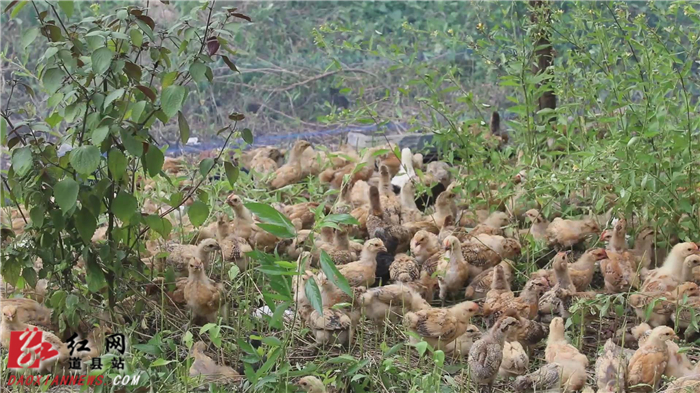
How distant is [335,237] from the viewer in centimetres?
528

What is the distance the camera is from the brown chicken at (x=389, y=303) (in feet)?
14.7

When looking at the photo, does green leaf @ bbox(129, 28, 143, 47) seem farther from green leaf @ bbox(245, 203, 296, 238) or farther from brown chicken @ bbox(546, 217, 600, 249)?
brown chicken @ bbox(546, 217, 600, 249)

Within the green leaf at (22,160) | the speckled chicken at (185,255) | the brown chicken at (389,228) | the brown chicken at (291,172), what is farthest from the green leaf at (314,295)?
the brown chicken at (291,172)

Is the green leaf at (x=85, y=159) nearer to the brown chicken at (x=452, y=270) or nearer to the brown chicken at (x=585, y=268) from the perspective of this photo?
the brown chicken at (x=452, y=270)

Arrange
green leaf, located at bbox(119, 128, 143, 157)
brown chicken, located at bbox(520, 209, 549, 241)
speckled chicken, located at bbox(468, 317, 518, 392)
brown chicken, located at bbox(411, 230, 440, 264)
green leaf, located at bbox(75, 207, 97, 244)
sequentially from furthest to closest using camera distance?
brown chicken, located at bbox(520, 209, 549, 241), brown chicken, located at bbox(411, 230, 440, 264), speckled chicken, located at bbox(468, 317, 518, 392), green leaf, located at bbox(75, 207, 97, 244), green leaf, located at bbox(119, 128, 143, 157)

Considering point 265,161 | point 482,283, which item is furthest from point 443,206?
point 265,161

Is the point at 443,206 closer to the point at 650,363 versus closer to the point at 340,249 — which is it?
the point at 340,249

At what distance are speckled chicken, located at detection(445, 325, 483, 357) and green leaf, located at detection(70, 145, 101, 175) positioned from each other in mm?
1785

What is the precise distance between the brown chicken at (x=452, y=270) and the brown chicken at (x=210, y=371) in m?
1.37

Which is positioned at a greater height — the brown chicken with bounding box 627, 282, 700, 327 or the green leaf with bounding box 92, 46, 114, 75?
the green leaf with bounding box 92, 46, 114, 75

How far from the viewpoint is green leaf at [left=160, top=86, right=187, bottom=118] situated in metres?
3.42

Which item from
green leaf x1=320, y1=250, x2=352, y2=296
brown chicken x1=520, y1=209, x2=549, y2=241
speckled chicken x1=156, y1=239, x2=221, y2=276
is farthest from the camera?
brown chicken x1=520, y1=209, x2=549, y2=241

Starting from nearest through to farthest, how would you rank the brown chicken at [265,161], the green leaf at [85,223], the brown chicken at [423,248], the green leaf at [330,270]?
the green leaf at [330,270] < the green leaf at [85,223] < the brown chicken at [423,248] < the brown chicken at [265,161]

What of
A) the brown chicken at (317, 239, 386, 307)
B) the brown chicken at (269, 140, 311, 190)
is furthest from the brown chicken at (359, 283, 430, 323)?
the brown chicken at (269, 140, 311, 190)
